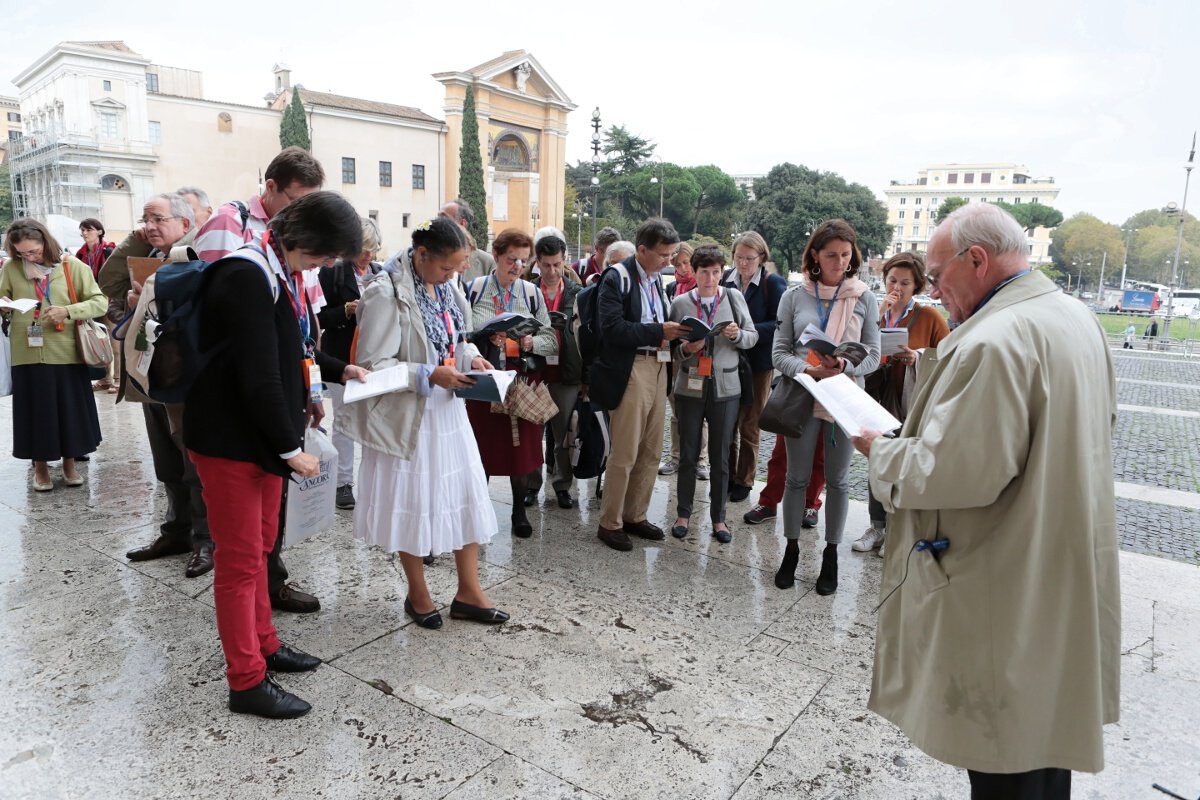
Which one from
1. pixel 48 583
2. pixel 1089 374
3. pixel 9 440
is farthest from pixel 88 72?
pixel 1089 374

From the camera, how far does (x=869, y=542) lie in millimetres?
4688

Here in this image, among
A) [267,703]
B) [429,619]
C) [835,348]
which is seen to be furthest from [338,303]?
[835,348]

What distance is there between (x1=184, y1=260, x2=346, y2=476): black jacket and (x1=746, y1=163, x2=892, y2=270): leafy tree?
5415cm

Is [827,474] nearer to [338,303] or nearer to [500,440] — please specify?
[500,440]

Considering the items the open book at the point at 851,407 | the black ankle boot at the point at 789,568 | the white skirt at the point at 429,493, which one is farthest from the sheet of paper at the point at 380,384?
the black ankle boot at the point at 789,568

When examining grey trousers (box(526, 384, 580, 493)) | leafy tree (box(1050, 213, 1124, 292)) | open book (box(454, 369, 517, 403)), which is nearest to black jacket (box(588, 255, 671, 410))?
grey trousers (box(526, 384, 580, 493))

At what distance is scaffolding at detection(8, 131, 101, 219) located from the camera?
43.4 metres

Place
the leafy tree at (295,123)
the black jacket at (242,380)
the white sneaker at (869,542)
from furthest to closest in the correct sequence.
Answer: the leafy tree at (295,123)
the white sneaker at (869,542)
the black jacket at (242,380)

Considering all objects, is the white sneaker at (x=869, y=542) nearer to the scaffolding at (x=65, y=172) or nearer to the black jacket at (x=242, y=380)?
the black jacket at (x=242, y=380)

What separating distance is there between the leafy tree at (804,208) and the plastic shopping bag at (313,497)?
53.4 m

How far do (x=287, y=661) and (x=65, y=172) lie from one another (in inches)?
2080

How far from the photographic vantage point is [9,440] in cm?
668

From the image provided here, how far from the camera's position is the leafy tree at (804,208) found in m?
55.3

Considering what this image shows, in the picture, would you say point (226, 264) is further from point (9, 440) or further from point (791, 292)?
point (9, 440)
